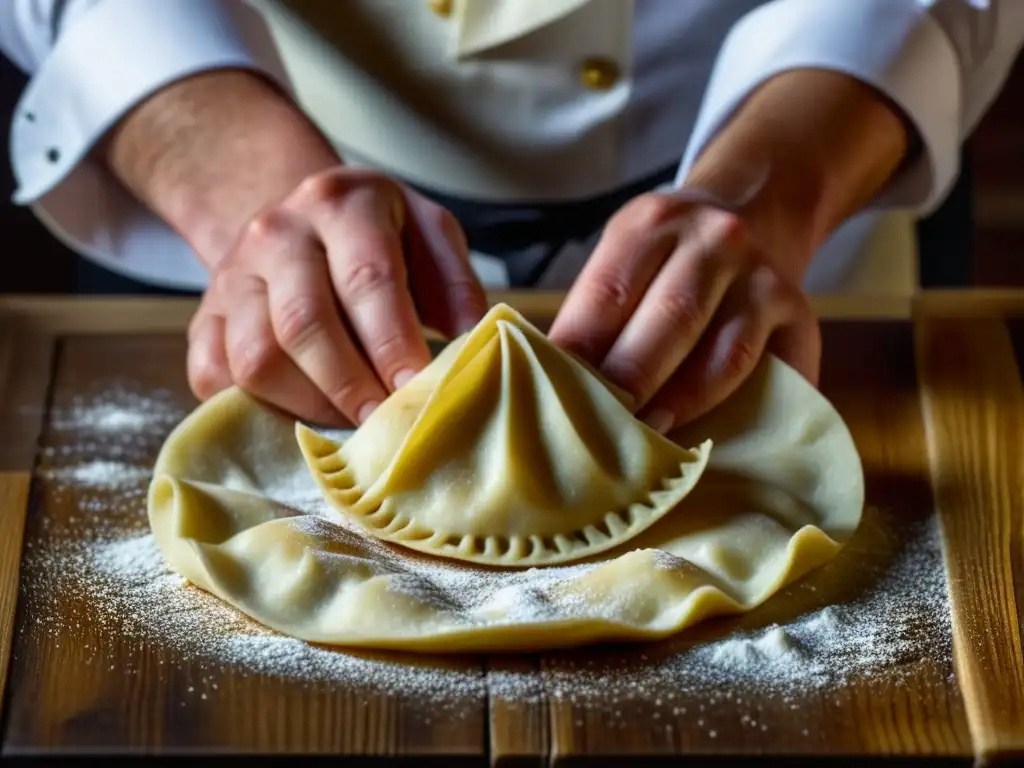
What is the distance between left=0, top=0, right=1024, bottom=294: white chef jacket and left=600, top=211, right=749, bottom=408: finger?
0.29 meters

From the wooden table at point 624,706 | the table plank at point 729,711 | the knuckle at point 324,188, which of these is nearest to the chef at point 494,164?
the knuckle at point 324,188

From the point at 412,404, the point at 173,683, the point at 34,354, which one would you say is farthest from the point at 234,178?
the point at 173,683

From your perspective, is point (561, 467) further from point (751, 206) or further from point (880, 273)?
point (880, 273)

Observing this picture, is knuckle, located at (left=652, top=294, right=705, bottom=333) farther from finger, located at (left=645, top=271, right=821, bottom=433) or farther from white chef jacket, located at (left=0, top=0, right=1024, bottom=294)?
white chef jacket, located at (left=0, top=0, right=1024, bottom=294)

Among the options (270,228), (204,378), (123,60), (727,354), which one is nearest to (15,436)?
(204,378)

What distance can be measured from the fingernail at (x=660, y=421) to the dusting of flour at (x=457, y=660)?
6.8 inches

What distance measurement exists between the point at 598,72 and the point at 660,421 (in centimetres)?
53

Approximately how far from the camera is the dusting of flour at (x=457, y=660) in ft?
3.19

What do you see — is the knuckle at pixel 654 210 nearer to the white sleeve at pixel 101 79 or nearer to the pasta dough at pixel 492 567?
the pasta dough at pixel 492 567

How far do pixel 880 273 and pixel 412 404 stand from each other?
2.80 ft

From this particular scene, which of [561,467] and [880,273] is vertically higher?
[561,467]

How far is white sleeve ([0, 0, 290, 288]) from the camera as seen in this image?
1483mm

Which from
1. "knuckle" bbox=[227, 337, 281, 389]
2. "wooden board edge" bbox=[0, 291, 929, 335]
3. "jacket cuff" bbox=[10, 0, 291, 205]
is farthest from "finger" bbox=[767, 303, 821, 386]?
"jacket cuff" bbox=[10, 0, 291, 205]

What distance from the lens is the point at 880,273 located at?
70.3 inches
